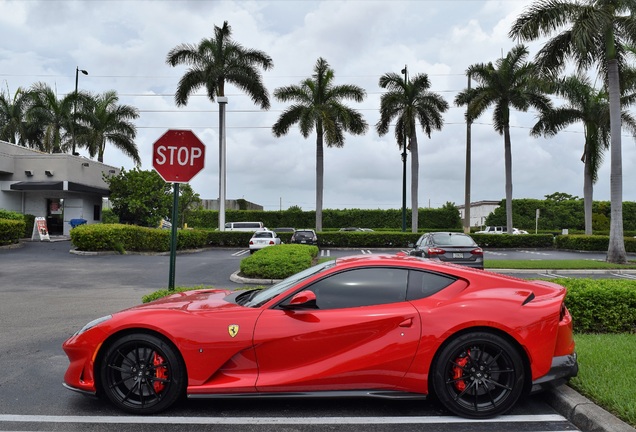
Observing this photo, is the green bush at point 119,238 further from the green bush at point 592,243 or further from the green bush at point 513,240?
the green bush at point 592,243

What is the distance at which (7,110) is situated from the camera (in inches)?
1657

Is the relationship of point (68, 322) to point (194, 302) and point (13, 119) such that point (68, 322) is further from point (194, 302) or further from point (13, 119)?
point (13, 119)

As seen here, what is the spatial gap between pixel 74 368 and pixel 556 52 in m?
22.6

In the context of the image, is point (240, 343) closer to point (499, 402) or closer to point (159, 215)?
point (499, 402)

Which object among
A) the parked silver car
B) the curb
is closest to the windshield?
the curb

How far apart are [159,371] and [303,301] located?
135 cm

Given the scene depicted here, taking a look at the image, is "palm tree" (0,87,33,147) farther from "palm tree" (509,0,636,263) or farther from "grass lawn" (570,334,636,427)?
"grass lawn" (570,334,636,427)

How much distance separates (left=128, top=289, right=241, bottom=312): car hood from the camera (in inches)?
167

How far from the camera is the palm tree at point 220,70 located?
32219 mm

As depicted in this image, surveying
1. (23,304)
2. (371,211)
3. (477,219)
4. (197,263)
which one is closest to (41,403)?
(23,304)

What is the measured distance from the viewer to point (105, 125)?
40250 mm

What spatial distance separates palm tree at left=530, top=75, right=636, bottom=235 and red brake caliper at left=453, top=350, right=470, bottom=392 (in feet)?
105

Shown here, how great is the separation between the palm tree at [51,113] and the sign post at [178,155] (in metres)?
37.6

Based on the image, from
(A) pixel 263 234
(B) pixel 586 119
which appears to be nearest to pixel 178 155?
(A) pixel 263 234
